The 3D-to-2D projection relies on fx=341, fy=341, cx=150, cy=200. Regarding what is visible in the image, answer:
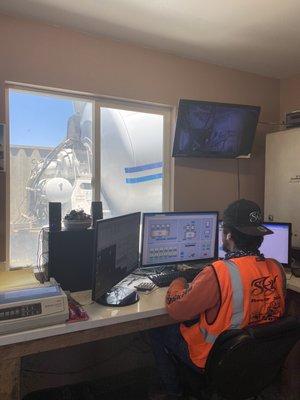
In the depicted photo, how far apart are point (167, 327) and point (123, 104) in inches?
66.3

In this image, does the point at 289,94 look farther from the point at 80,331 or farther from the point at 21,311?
the point at 21,311

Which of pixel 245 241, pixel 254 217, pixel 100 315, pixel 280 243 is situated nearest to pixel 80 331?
pixel 100 315

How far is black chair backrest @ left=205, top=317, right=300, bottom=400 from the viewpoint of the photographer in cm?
129

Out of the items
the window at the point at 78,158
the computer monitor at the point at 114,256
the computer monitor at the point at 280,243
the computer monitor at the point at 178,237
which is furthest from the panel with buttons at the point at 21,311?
the computer monitor at the point at 280,243

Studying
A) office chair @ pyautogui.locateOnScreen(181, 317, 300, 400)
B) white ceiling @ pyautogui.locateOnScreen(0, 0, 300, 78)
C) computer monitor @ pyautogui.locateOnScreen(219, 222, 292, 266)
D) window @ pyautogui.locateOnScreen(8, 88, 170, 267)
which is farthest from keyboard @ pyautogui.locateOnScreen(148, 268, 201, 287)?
white ceiling @ pyautogui.locateOnScreen(0, 0, 300, 78)

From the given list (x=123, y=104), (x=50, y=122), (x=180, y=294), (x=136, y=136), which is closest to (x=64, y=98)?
(x=50, y=122)

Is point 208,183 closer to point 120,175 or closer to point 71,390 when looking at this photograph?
point 120,175

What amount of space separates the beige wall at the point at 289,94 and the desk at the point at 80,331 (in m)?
2.38

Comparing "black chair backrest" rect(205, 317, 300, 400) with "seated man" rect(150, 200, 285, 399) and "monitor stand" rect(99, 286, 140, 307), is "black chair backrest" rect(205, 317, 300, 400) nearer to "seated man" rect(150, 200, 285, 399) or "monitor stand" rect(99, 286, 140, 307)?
"seated man" rect(150, 200, 285, 399)

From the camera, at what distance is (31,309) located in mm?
1367

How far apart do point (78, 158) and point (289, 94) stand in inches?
84.1

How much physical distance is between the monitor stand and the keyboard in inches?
8.6

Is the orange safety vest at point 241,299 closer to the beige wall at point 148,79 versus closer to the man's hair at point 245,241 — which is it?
the man's hair at point 245,241

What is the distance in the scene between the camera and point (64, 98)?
2.44m
